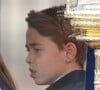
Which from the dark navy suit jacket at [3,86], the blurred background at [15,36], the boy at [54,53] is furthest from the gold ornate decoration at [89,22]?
the blurred background at [15,36]

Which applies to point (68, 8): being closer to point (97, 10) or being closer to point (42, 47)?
point (97, 10)

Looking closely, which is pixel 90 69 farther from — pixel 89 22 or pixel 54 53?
pixel 54 53

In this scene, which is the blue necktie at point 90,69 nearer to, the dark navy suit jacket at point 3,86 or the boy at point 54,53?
the boy at point 54,53

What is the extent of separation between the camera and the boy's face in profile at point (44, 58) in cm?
140

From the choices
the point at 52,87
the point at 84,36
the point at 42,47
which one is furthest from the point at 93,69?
the point at 42,47

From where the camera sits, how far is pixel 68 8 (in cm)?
81

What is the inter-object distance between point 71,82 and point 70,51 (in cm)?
11

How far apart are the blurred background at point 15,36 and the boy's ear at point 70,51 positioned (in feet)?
3.28

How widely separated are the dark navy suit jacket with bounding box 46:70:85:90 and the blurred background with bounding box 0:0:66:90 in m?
1.01

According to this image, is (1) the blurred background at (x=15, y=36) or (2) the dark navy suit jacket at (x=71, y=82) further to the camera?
(1) the blurred background at (x=15, y=36)

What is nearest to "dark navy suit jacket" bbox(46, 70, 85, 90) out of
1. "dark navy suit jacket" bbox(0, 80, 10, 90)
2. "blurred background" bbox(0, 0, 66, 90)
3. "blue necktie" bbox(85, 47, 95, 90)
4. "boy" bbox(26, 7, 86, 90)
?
"boy" bbox(26, 7, 86, 90)

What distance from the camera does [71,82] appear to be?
1330 mm

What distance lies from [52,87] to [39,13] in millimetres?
291

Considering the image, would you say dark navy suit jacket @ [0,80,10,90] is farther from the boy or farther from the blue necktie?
the blue necktie
